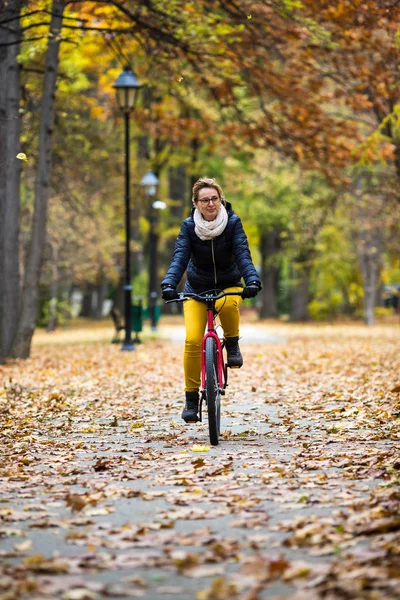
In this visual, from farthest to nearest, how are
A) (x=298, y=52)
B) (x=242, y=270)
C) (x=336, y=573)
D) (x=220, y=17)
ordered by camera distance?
1. (x=298, y=52)
2. (x=220, y=17)
3. (x=242, y=270)
4. (x=336, y=573)

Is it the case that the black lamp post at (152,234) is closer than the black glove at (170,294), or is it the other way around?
the black glove at (170,294)

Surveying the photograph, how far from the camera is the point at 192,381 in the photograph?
912cm

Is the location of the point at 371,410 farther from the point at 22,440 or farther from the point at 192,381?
the point at 22,440

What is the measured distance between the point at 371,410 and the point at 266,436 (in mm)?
2106

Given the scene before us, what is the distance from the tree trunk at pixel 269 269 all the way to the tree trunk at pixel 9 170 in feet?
91.7

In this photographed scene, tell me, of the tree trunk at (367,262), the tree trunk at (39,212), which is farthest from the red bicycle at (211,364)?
the tree trunk at (367,262)

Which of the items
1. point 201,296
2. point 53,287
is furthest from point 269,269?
point 201,296

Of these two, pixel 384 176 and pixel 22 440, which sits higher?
pixel 384 176

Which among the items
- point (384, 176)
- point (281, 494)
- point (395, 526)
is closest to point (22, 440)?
point (281, 494)

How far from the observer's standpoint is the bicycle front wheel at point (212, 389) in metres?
8.55

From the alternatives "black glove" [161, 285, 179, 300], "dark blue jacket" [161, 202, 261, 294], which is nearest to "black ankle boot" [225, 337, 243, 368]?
"dark blue jacket" [161, 202, 261, 294]

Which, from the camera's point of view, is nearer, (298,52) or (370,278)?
(298,52)

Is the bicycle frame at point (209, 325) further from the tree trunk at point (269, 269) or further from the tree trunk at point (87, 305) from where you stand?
the tree trunk at point (87, 305)

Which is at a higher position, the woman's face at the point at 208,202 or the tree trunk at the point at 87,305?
the woman's face at the point at 208,202
